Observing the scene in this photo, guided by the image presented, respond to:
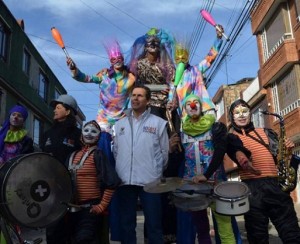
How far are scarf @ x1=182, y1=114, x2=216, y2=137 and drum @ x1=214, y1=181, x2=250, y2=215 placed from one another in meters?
0.75

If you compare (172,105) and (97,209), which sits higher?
(172,105)

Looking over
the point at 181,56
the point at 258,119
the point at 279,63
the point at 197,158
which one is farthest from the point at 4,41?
the point at 197,158

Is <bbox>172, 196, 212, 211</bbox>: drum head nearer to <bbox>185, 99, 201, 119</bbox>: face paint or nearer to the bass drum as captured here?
<bbox>185, 99, 201, 119</bbox>: face paint

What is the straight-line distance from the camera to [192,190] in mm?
3564

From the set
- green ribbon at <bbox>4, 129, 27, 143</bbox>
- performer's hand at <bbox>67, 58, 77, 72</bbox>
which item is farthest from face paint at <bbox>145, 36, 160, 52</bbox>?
green ribbon at <bbox>4, 129, 27, 143</bbox>

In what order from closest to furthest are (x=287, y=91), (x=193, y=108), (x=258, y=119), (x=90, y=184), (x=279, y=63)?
(x=90, y=184) < (x=193, y=108) < (x=279, y=63) < (x=287, y=91) < (x=258, y=119)

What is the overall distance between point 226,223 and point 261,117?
765 inches

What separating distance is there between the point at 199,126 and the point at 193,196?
35.0 inches

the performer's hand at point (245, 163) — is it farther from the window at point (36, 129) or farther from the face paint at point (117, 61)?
the window at point (36, 129)

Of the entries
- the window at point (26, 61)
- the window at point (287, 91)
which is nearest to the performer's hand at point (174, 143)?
the window at point (287, 91)

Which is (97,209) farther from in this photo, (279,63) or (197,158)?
(279,63)

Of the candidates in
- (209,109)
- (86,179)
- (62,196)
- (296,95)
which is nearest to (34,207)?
(62,196)

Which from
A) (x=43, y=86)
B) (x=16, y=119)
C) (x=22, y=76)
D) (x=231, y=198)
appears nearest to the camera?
(x=231, y=198)

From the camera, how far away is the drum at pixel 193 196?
11.7ft
